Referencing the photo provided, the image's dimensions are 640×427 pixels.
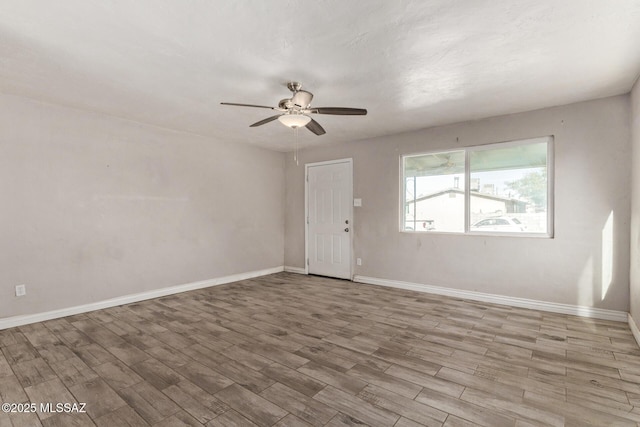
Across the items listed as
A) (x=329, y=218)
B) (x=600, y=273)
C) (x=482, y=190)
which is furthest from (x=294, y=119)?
(x=600, y=273)

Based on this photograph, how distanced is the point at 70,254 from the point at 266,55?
11.2 ft

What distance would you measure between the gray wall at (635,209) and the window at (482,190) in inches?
29.1

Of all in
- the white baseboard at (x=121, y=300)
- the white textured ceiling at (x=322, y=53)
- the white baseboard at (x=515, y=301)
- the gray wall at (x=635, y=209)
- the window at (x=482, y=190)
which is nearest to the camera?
the white textured ceiling at (x=322, y=53)

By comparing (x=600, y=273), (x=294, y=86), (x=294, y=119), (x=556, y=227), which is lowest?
(x=600, y=273)

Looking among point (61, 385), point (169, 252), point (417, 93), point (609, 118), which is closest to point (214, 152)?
point (169, 252)

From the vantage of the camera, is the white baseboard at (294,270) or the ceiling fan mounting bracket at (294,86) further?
the white baseboard at (294,270)

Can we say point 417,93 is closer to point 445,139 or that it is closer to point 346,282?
point 445,139

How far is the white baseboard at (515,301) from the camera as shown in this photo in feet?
11.4

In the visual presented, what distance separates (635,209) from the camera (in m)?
3.12

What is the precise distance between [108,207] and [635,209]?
611 centimetres

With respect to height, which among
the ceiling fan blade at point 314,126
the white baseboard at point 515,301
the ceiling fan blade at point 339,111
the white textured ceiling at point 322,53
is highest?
the white textured ceiling at point 322,53

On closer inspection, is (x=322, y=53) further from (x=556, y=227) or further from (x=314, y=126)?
(x=556, y=227)

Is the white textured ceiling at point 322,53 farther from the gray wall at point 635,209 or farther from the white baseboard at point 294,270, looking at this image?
the white baseboard at point 294,270

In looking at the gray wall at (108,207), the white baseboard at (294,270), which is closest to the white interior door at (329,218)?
the white baseboard at (294,270)
